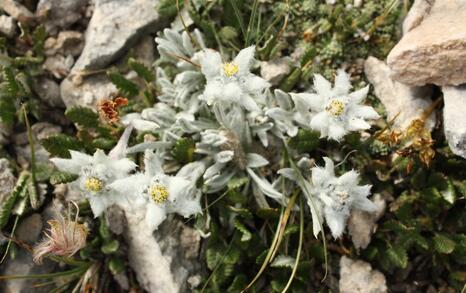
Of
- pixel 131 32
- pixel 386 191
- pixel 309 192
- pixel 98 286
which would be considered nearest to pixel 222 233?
pixel 309 192

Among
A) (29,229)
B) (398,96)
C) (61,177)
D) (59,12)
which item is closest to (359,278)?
(398,96)

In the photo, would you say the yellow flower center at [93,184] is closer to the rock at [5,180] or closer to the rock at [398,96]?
the rock at [5,180]

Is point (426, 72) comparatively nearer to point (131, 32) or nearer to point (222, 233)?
point (222, 233)

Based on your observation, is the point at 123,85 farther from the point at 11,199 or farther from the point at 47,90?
the point at 11,199

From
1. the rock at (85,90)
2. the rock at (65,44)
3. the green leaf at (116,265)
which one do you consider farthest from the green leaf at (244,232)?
the rock at (65,44)

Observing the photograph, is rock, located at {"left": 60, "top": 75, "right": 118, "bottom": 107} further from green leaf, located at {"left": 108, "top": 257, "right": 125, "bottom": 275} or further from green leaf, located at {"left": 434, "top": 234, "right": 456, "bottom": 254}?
green leaf, located at {"left": 434, "top": 234, "right": 456, "bottom": 254}

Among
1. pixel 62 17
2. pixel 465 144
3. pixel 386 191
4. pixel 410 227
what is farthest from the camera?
pixel 62 17

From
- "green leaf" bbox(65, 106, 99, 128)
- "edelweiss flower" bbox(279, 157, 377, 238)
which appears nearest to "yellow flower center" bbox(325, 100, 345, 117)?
"edelweiss flower" bbox(279, 157, 377, 238)
